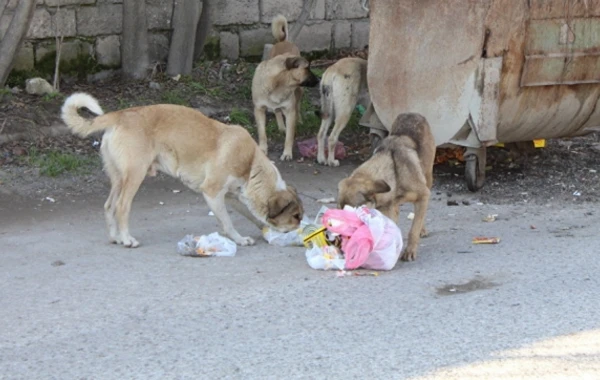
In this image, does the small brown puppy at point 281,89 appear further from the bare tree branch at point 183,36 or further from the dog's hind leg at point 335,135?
the bare tree branch at point 183,36

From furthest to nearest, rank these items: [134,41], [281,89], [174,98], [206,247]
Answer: [134,41], [174,98], [281,89], [206,247]

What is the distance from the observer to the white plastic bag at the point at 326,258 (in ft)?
22.7

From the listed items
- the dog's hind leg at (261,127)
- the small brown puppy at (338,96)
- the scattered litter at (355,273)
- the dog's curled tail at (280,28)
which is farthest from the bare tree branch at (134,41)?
the scattered litter at (355,273)

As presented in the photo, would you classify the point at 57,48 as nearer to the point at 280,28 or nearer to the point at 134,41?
the point at 134,41

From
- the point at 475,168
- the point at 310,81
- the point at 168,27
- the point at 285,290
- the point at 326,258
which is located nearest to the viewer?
the point at 285,290

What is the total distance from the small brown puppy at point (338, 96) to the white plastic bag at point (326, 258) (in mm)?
3960

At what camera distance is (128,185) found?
7711 mm

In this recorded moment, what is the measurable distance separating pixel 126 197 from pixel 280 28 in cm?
500

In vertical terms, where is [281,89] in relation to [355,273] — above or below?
A: above

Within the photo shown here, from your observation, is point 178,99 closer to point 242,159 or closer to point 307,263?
point 242,159

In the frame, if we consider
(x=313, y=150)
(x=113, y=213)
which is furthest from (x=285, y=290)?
(x=313, y=150)

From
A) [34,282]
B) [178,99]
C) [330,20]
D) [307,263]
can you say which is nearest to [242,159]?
[307,263]

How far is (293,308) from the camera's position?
6.07 meters

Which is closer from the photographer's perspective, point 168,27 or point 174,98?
point 174,98
